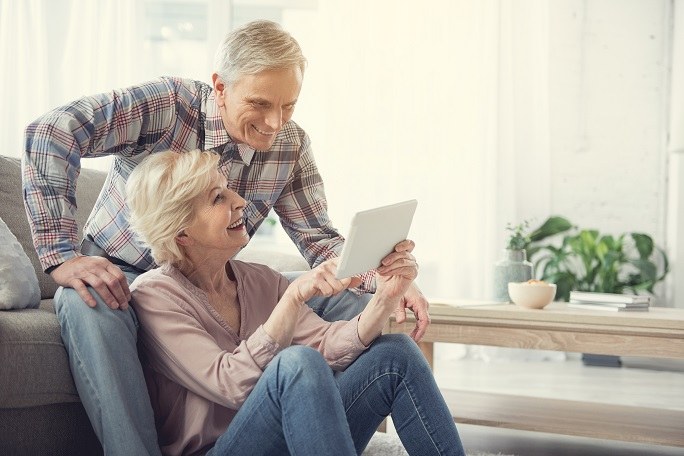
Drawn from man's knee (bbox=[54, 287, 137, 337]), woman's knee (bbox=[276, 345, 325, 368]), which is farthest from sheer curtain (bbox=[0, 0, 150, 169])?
woman's knee (bbox=[276, 345, 325, 368])

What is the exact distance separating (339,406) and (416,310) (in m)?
0.50

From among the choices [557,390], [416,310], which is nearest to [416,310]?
[416,310]

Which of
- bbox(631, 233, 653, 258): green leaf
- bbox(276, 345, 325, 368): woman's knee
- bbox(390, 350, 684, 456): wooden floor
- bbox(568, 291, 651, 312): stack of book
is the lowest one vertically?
bbox(390, 350, 684, 456): wooden floor

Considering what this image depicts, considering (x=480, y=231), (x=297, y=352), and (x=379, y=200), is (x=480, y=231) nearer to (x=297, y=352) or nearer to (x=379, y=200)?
(x=379, y=200)

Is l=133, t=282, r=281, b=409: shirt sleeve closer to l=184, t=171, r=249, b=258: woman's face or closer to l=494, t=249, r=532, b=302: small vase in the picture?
l=184, t=171, r=249, b=258: woman's face

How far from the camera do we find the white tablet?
1641mm

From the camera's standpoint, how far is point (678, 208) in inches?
194

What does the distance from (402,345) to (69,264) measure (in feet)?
2.32

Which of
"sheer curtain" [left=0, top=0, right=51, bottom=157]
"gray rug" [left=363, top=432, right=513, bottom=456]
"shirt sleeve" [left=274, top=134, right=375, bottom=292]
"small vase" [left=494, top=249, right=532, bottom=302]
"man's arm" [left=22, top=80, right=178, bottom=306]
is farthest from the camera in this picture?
"sheer curtain" [left=0, top=0, right=51, bottom=157]

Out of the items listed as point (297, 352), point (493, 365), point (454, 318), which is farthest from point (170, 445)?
point (493, 365)

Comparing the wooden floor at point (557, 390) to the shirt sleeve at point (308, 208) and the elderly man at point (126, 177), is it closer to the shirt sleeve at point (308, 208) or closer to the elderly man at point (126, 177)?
the shirt sleeve at point (308, 208)

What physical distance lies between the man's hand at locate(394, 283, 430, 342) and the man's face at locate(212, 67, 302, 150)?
492mm

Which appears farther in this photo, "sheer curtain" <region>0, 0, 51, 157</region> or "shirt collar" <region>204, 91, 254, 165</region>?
"sheer curtain" <region>0, 0, 51, 157</region>

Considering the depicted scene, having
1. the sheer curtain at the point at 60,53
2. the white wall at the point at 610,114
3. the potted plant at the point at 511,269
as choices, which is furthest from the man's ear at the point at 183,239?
the white wall at the point at 610,114
